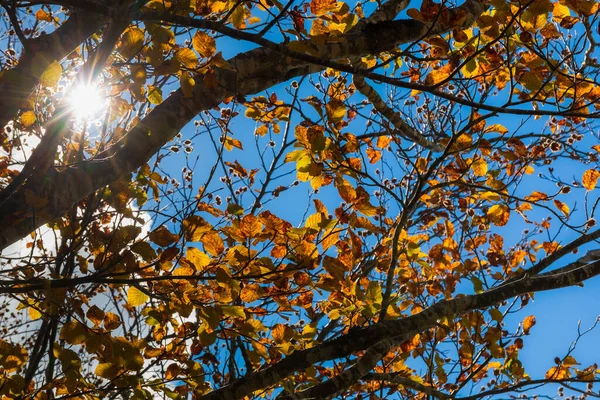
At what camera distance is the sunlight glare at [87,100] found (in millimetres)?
1984

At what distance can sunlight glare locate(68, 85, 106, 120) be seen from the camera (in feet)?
6.51

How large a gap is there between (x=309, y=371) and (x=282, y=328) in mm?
381

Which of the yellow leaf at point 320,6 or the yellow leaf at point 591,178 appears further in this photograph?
the yellow leaf at point 591,178

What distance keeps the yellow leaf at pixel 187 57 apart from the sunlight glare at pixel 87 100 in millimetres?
388

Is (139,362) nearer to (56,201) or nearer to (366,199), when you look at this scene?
(56,201)

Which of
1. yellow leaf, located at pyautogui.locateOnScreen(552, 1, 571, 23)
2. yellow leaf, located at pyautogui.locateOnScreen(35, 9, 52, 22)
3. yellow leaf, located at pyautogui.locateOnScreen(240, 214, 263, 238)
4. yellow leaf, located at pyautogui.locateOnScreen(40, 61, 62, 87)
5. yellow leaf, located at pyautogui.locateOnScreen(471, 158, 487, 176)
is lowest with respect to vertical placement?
yellow leaf, located at pyautogui.locateOnScreen(240, 214, 263, 238)

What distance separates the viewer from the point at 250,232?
1715 millimetres

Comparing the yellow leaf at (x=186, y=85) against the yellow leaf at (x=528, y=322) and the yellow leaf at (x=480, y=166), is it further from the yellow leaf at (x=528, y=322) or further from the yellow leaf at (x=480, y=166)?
the yellow leaf at (x=528, y=322)

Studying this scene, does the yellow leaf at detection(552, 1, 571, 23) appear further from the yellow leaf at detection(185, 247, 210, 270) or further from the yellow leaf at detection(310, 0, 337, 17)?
the yellow leaf at detection(185, 247, 210, 270)

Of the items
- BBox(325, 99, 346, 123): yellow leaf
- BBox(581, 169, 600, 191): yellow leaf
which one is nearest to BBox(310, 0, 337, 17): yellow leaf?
BBox(325, 99, 346, 123): yellow leaf

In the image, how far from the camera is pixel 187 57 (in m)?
1.80

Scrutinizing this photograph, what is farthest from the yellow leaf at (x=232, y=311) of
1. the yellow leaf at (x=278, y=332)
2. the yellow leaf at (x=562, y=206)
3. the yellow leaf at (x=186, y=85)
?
the yellow leaf at (x=562, y=206)

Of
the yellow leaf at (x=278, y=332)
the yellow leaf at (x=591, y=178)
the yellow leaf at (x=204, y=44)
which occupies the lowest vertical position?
the yellow leaf at (x=278, y=332)

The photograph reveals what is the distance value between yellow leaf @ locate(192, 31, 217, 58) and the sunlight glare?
1.58 ft
